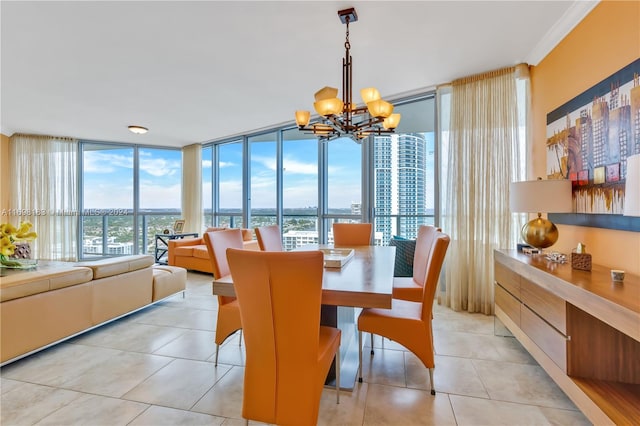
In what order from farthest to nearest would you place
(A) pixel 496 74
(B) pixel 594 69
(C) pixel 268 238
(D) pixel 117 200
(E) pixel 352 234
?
(D) pixel 117 200
(E) pixel 352 234
(A) pixel 496 74
(C) pixel 268 238
(B) pixel 594 69

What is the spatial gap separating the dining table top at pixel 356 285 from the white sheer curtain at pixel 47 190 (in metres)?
6.95

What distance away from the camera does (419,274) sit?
263 centimetres

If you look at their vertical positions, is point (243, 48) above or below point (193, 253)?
above

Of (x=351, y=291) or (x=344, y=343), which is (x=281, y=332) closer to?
(x=351, y=291)

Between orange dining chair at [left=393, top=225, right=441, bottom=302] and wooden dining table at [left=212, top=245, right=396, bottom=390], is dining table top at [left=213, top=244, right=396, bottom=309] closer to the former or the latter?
wooden dining table at [left=212, top=245, right=396, bottom=390]

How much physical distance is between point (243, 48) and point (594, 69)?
9.41 feet

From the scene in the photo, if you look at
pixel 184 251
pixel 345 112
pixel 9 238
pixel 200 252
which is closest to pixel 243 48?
pixel 345 112

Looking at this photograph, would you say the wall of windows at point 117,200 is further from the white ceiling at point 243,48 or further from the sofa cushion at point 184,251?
the white ceiling at point 243,48

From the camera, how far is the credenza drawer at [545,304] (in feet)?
5.68

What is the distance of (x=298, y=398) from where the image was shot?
140 cm

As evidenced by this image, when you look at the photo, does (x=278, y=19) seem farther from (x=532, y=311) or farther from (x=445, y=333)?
(x=445, y=333)

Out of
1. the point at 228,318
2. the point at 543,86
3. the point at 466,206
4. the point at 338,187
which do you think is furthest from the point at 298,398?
the point at 338,187

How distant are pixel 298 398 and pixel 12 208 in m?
7.93

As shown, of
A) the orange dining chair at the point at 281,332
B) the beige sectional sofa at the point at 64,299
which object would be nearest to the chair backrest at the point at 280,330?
the orange dining chair at the point at 281,332
